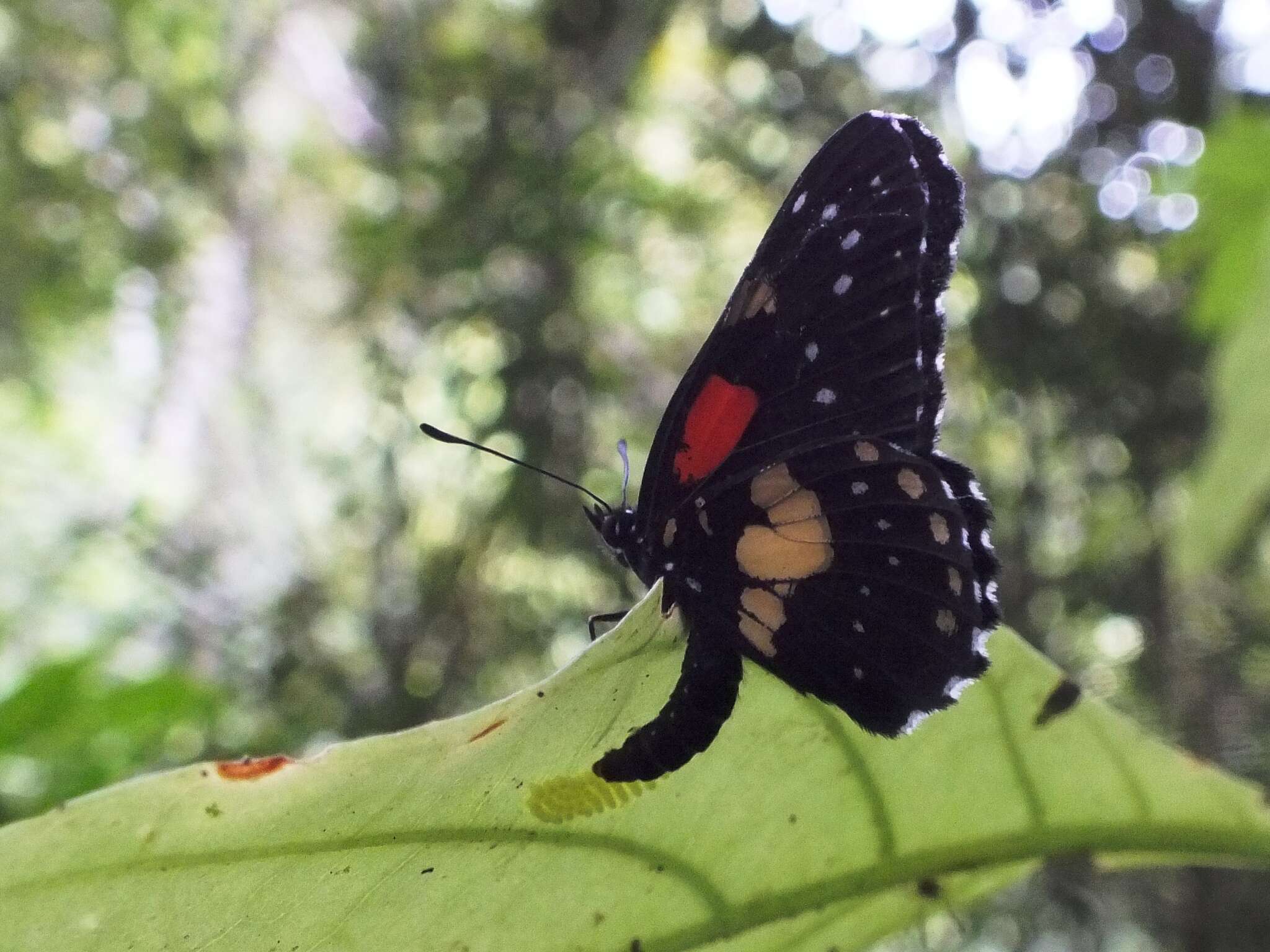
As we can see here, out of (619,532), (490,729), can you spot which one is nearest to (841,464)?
(619,532)

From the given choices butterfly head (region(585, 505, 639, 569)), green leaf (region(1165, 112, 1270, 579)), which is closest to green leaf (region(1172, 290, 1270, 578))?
green leaf (region(1165, 112, 1270, 579))

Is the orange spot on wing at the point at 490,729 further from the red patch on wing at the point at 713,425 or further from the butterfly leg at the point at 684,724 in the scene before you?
the red patch on wing at the point at 713,425

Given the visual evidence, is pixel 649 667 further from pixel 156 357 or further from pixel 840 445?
pixel 156 357

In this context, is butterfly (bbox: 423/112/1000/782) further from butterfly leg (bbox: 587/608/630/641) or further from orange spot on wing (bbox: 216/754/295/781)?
orange spot on wing (bbox: 216/754/295/781)

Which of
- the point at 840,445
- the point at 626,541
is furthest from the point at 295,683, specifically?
the point at 840,445

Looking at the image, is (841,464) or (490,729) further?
(841,464)

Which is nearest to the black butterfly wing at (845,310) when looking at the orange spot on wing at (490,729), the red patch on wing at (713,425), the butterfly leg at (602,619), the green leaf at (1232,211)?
the red patch on wing at (713,425)

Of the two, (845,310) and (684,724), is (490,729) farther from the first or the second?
(845,310)
